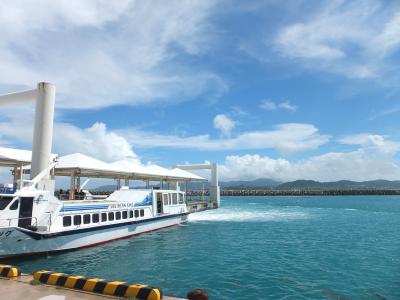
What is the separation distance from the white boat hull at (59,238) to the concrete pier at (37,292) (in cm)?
925

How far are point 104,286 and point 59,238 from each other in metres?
13.9

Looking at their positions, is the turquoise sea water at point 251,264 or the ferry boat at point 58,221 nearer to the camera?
the turquoise sea water at point 251,264

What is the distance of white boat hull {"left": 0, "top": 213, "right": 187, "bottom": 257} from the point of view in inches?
763

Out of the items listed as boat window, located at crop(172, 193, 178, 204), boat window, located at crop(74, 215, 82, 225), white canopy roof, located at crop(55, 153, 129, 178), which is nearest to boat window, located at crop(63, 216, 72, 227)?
boat window, located at crop(74, 215, 82, 225)

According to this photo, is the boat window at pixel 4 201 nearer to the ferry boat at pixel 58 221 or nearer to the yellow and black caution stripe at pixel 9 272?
the ferry boat at pixel 58 221

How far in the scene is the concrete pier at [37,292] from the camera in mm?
9625

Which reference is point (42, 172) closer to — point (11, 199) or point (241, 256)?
point (11, 199)

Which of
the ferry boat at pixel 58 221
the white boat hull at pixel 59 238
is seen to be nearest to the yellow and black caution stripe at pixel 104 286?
the white boat hull at pixel 59 238

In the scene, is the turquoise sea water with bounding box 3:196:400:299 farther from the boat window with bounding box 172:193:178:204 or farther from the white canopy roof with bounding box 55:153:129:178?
the white canopy roof with bounding box 55:153:129:178

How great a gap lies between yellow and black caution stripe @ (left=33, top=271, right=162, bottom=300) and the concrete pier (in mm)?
190

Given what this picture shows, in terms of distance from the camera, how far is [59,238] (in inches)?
877

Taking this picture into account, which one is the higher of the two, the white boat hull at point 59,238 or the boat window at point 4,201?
the boat window at point 4,201

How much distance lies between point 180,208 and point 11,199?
2253 cm

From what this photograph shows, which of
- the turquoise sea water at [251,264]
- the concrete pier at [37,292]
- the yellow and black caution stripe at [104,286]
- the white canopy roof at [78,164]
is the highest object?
the white canopy roof at [78,164]
